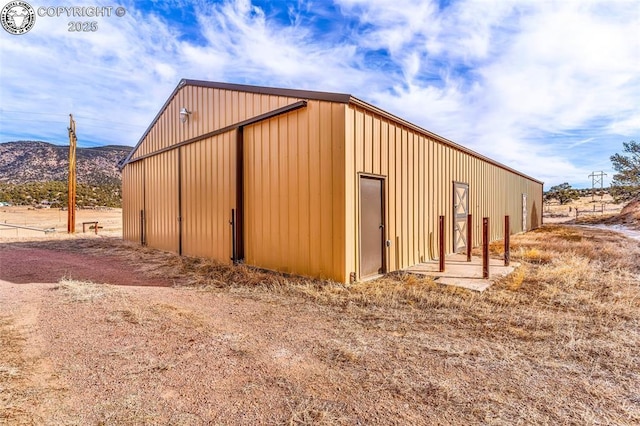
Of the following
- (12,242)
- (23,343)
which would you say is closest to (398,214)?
(23,343)

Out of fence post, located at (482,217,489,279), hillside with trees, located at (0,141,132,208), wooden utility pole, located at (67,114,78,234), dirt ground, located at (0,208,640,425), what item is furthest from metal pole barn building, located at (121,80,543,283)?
hillside with trees, located at (0,141,132,208)

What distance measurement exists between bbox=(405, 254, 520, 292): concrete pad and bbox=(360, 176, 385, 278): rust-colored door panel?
2.79ft

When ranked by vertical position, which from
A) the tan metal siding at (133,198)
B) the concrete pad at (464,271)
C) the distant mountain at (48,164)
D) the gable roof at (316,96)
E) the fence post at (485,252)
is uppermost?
the distant mountain at (48,164)

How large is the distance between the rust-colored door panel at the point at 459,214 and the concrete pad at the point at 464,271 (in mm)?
1124

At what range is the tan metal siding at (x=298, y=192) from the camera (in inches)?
219

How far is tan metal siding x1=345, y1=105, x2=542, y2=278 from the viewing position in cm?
562

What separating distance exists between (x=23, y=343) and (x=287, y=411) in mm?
2928

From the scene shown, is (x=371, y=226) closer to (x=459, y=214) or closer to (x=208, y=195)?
(x=459, y=214)

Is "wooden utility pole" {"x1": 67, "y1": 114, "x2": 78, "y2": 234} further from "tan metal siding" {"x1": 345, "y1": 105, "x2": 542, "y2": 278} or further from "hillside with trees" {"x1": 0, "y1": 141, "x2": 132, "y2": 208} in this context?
"hillside with trees" {"x1": 0, "y1": 141, "x2": 132, "y2": 208}

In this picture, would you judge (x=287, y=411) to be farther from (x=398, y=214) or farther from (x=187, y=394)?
(x=398, y=214)

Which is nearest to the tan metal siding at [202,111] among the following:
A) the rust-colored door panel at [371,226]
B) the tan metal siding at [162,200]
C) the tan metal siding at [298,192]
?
the tan metal siding at [298,192]

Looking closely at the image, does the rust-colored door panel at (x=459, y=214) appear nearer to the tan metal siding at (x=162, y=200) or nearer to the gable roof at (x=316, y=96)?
the gable roof at (x=316, y=96)

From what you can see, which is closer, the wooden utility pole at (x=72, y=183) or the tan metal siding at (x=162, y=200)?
the tan metal siding at (x=162, y=200)

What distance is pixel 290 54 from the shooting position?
8766mm
